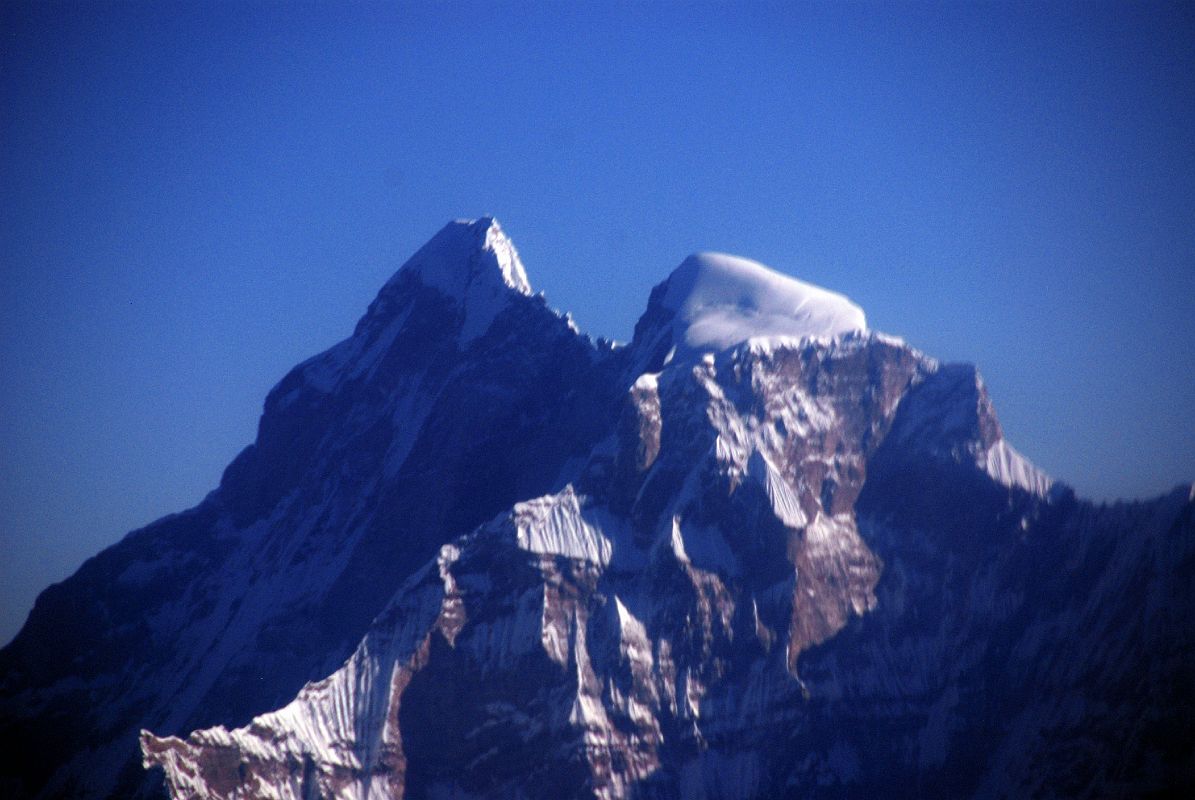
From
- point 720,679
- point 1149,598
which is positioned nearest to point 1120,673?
point 1149,598

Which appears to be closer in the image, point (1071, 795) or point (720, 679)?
point (1071, 795)

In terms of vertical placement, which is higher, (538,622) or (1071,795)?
(538,622)

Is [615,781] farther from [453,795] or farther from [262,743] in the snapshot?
[262,743]

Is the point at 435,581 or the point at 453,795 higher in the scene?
the point at 435,581

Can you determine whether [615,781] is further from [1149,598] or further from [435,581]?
[1149,598]

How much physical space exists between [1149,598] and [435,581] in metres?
55.4

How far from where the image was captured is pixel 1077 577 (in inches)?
7771

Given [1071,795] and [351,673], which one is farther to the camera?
[351,673]

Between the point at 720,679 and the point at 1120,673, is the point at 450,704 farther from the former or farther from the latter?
the point at 1120,673

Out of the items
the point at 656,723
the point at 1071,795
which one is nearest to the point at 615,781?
the point at 656,723

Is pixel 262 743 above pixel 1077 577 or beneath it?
beneath

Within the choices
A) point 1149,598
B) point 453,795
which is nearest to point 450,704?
point 453,795

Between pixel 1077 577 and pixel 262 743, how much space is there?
65.3 metres

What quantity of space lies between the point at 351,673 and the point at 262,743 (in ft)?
34.9
